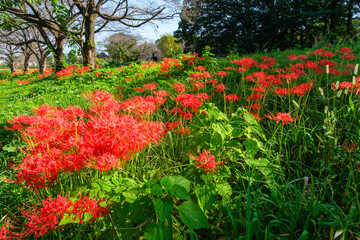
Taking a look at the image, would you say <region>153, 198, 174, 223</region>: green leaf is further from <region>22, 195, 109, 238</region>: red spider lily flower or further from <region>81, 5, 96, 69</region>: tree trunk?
<region>81, 5, 96, 69</region>: tree trunk

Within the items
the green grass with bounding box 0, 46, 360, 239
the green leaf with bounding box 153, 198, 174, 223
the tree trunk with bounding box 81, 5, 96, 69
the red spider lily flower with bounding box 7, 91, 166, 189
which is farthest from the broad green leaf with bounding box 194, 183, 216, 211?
the tree trunk with bounding box 81, 5, 96, 69

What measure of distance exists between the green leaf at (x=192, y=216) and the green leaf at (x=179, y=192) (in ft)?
0.27

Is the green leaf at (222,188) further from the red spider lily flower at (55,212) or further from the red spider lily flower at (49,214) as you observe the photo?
the red spider lily flower at (49,214)

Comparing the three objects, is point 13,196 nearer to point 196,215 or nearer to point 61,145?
point 61,145

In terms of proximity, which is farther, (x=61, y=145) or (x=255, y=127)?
(x=255, y=127)

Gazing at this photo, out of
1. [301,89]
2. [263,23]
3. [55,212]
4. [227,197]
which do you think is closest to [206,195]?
[227,197]

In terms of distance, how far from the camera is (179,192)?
0.79 m

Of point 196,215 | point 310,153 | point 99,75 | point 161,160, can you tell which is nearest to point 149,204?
point 196,215

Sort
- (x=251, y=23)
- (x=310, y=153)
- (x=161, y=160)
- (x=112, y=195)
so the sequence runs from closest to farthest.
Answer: (x=112, y=195) → (x=310, y=153) → (x=161, y=160) → (x=251, y=23)

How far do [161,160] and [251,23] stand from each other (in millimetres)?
19397

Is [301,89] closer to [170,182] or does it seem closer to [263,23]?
[170,182]

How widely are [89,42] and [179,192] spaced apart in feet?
27.9

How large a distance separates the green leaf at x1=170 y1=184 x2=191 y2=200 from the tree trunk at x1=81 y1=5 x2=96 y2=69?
27.0 ft

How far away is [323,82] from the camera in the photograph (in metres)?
2.83
